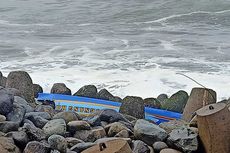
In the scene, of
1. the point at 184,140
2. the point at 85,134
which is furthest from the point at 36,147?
the point at 184,140

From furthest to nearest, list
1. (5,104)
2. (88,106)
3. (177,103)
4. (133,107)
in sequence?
(177,103)
(88,106)
(133,107)
(5,104)

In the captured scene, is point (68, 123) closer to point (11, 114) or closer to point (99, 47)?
point (11, 114)

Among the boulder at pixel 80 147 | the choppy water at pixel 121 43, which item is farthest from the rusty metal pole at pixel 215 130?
the choppy water at pixel 121 43

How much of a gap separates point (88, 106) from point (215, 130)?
289cm

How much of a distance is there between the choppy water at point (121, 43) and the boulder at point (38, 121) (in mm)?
4626

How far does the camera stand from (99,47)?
1419 centimetres

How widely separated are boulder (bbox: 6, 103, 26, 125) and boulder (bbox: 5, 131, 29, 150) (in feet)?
1.05

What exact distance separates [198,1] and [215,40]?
9063 millimetres

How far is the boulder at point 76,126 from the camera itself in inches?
176

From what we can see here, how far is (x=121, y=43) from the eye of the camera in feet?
48.5

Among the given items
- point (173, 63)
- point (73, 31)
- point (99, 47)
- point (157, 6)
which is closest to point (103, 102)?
point (173, 63)

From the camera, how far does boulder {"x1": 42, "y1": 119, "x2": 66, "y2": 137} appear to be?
4.28 m

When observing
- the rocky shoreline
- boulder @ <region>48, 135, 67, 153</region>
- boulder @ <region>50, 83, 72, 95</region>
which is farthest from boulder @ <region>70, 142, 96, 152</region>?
boulder @ <region>50, 83, 72, 95</region>

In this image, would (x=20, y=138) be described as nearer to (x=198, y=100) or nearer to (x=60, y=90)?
(x=198, y=100)
